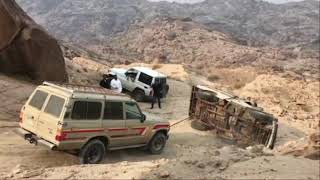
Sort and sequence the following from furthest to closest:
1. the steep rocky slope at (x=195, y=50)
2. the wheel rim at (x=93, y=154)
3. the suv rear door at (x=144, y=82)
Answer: the steep rocky slope at (x=195, y=50)
the suv rear door at (x=144, y=82)
the wheel rim at (x=93, y=154)

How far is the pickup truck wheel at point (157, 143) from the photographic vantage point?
53.5 ft

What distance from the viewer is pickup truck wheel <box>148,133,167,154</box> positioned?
53.5 ft

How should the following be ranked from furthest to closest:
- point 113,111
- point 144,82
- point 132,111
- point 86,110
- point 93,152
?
1. point 144,82
2. point 132,111
3. point 113,111
4. point 93,152
5. point 86,110

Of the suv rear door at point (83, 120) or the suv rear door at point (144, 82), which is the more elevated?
the suv rear door at point (83, 120)

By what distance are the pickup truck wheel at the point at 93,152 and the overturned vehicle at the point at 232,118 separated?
6.48 m

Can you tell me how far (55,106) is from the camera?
13.0 m

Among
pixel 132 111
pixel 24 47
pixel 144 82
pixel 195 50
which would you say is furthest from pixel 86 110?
pixel 195 50

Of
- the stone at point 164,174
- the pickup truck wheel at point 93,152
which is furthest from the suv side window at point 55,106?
the stone at point 164,174

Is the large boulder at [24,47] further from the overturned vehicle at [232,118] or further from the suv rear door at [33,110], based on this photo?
the suv rear door at [33,110]

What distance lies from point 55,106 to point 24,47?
1029 centimetres

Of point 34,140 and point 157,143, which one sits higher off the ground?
point 34,140

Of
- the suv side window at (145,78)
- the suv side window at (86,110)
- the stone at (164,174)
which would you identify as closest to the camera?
the stone at (164,174)

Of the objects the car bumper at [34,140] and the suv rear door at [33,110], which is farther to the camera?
the suv rear door at [33,110]

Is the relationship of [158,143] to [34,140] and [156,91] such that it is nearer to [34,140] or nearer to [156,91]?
[34,140]
